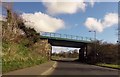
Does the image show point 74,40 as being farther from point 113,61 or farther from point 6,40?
point 6,40

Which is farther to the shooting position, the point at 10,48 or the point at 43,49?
the point at 43,49

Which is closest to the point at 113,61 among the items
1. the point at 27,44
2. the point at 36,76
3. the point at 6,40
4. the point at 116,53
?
the point at 116,53

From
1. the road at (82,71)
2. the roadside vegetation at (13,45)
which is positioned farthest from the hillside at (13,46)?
the road at (82,71)

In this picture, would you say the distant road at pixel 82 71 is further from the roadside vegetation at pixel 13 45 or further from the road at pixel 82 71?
the roadside vegetation at pixel 13 45

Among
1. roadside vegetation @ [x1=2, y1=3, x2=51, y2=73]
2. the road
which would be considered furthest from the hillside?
the road

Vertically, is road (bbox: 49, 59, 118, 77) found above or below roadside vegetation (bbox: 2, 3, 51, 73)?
below

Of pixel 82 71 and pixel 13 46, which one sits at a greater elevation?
pixel 13 46

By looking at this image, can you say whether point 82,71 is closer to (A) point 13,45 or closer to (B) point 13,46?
(B) point 13,46

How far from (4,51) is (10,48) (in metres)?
2.45

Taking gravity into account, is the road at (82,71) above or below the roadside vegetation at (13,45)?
below

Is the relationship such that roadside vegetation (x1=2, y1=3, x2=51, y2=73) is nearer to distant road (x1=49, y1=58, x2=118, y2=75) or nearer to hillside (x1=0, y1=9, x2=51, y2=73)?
hillside (x1=0, y1=9, x2=51, y2=73)

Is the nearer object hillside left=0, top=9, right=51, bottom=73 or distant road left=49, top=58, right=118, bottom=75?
A: hillside left=0, top=9, right=51, bottom=73

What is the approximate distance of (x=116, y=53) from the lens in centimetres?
6594

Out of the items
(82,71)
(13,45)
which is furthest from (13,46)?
(82,71)
